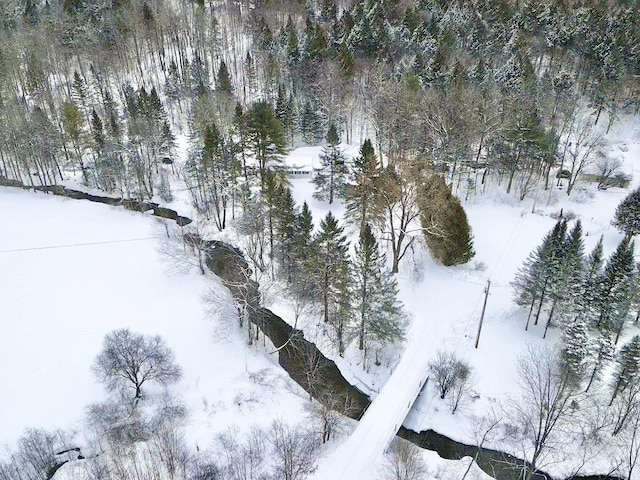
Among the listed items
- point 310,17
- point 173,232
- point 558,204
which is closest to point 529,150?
point 558,204

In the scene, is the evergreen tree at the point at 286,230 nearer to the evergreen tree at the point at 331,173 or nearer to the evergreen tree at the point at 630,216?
the evergreen tree at the point at 331,173

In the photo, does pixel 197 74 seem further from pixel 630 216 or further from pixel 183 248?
pixel 630 216

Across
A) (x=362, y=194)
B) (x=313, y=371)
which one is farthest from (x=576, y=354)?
(x=362, y=194)

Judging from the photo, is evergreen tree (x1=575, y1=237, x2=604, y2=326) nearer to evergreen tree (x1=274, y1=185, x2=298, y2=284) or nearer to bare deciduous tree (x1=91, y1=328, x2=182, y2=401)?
evergreen tree (x1=274, y1=185, x2=298, y2=284)

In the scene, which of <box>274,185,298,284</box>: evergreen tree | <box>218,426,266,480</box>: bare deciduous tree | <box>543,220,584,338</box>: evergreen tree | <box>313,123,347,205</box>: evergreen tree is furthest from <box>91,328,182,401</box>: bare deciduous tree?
<box>543,220,584,338</box>: evergreen tree

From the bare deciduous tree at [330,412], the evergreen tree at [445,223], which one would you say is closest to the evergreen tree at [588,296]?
the evergreen tree at [445,223]

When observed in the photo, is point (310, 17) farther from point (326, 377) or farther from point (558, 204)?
point (326, 377)
